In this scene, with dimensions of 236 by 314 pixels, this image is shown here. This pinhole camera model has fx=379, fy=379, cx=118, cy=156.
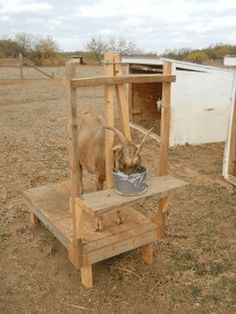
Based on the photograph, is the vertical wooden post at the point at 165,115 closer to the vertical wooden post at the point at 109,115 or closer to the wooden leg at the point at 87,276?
the vertical wooden post at the point at 109,115

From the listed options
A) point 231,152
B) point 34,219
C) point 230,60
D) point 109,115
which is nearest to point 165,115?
point 109,115

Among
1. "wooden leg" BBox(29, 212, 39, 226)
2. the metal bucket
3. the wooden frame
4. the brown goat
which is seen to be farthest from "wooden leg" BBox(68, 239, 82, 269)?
the wooden frame

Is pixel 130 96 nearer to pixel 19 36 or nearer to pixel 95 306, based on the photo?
pixel 95 306

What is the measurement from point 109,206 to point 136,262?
1.23 metres

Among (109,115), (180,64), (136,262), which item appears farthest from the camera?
(180,64)

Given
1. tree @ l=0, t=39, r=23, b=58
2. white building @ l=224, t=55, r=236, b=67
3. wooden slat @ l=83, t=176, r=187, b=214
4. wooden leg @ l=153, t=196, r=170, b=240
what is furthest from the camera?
tree @ l=0, t=39, r=23, b=58

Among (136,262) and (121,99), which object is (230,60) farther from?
(136,262)

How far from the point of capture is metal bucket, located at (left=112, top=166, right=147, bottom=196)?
324 cm

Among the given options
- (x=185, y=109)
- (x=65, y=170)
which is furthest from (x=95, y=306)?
(x=185, y=109)

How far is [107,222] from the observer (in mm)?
4043

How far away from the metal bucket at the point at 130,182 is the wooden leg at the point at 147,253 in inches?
35.7

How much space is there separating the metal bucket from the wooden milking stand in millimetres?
54

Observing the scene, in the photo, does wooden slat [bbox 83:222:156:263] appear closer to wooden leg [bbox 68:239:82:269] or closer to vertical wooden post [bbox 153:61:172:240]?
wooden leg [bbox 68:239:82:269]

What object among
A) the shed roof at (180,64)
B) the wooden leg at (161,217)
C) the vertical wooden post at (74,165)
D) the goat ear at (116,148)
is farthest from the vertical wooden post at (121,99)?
the shed roof at (180,64)
